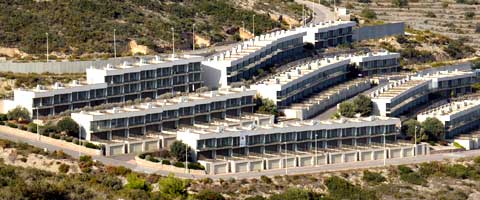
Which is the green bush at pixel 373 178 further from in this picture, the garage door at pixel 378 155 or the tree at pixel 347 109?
the tree at pixel 347 109

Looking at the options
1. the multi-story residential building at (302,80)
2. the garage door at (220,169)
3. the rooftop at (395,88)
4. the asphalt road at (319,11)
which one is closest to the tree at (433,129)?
the rooftop at (395,88)

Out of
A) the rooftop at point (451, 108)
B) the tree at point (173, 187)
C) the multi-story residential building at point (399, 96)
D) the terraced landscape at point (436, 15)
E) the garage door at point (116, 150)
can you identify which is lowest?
the tree at point (173, 187)

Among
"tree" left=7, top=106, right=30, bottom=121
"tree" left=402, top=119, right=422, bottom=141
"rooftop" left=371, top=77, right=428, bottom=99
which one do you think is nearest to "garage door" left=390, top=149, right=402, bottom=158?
"tree" left=402, top=119, right=422, bottom=141

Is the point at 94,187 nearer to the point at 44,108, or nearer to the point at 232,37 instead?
the point at 44,108

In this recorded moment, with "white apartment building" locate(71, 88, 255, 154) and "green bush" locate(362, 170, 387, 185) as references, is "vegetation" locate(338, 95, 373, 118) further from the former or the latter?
"green bush" locate(362, 170, 387, 185)

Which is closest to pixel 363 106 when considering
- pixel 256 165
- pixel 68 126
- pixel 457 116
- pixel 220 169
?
pixel 457 116

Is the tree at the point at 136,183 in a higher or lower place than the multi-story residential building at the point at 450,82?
lower
